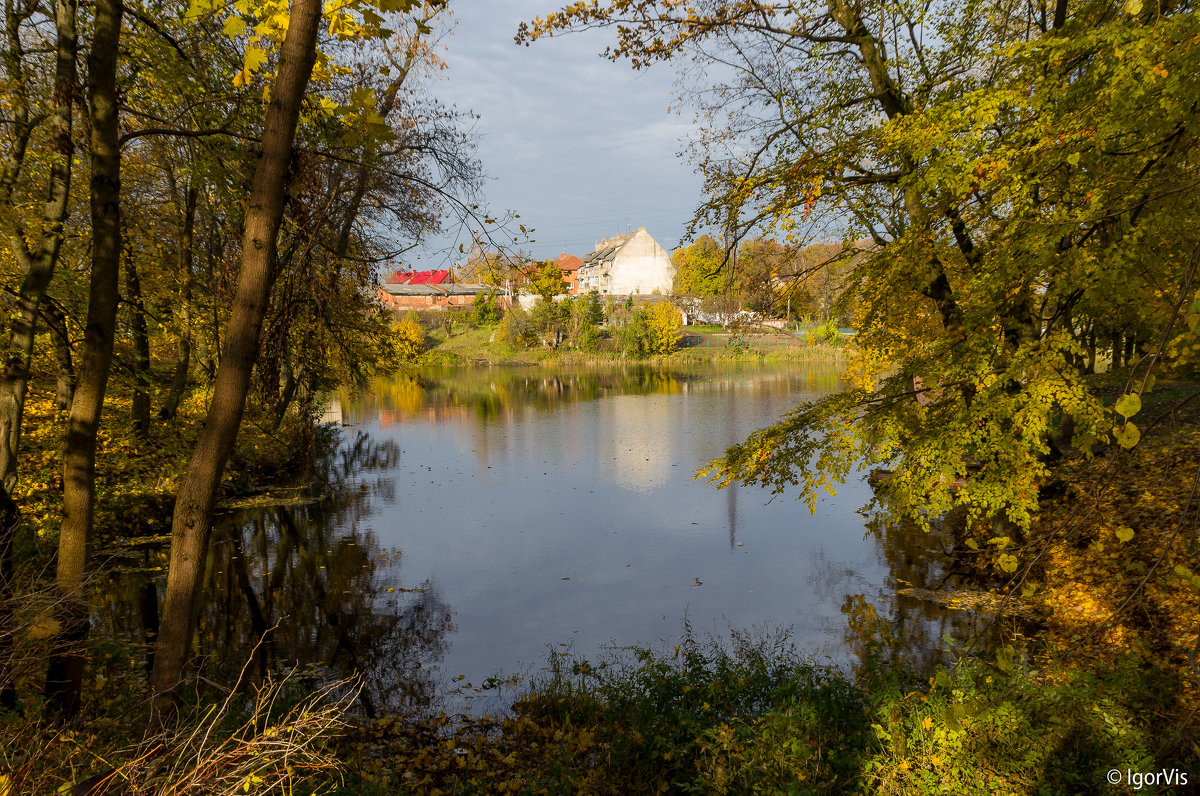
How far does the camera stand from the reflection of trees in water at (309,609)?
874 cm

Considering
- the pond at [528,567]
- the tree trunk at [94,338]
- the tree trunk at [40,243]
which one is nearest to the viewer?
the tree trunk at [94,338]

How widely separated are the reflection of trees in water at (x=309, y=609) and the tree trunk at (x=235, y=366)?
128 inches

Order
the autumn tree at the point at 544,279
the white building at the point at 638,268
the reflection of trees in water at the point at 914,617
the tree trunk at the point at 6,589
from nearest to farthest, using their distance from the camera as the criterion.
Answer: the tree trunk at the point at 6,589 < the autumn tree at the point at 544,279 < the reflection of trees in water at the point at 914,617 < the white building at the point at 638,268

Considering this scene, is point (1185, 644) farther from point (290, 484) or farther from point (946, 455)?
point (290, 484)

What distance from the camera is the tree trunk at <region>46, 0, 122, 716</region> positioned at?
16.9 ft

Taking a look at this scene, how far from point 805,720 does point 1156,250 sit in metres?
5.95

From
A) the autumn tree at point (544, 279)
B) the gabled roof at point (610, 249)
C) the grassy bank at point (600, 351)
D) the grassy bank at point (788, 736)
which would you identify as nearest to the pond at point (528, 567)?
the grassy bank at point (788, 736)

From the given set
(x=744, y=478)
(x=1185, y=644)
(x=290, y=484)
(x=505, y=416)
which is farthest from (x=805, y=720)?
(x=505, y=416)

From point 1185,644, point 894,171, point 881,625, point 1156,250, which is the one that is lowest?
point 881,625

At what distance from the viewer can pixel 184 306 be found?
39.0 ft

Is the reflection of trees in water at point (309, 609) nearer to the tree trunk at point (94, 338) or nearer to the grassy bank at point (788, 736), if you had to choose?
the grassy bank at point (788, 736)

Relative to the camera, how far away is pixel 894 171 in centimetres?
899

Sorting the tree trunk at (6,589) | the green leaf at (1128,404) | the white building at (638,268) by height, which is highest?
the white building at (638,268)

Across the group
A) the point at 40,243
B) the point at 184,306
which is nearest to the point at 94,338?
the point at 40,243
